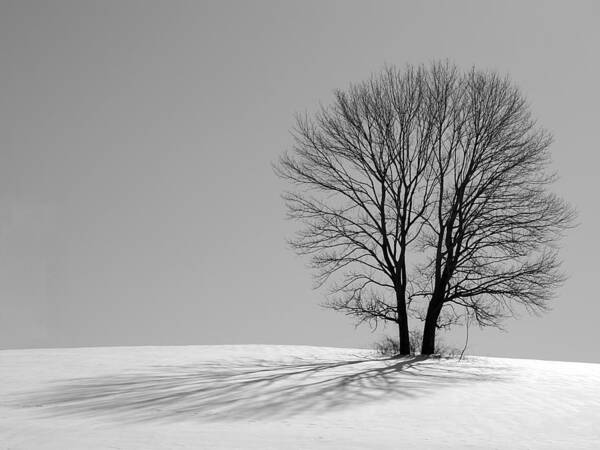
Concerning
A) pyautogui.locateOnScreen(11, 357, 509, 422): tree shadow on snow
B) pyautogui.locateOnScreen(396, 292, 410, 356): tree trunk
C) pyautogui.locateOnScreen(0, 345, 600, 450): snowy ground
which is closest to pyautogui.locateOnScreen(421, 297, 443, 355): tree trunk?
pyautogui.locateOnScreen(396, 292, 410, 356): tree trunk

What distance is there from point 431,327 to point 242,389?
35.9 ft

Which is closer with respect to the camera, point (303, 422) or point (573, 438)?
point (573, 438)

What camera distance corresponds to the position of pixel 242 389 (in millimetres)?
12328

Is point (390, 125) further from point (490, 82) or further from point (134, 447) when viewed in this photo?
point (134, 447)

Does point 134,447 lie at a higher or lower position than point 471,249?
lower

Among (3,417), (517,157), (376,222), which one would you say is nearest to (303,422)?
(3,417)

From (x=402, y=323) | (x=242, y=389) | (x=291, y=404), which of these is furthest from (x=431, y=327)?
(x=291, y=404)

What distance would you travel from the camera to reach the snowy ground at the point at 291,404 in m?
7.98

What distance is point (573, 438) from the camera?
8570mm

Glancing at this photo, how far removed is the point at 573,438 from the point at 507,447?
1333mm

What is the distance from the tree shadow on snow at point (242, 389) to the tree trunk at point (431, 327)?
3.76 metres

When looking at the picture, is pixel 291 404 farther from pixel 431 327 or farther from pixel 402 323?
pixel 431 327

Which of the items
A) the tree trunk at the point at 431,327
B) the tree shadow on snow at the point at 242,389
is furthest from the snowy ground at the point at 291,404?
the tree trunk at the point at 431,327

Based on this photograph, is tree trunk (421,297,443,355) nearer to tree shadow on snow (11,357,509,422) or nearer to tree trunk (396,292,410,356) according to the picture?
tree trunk (396,292,410,356)
